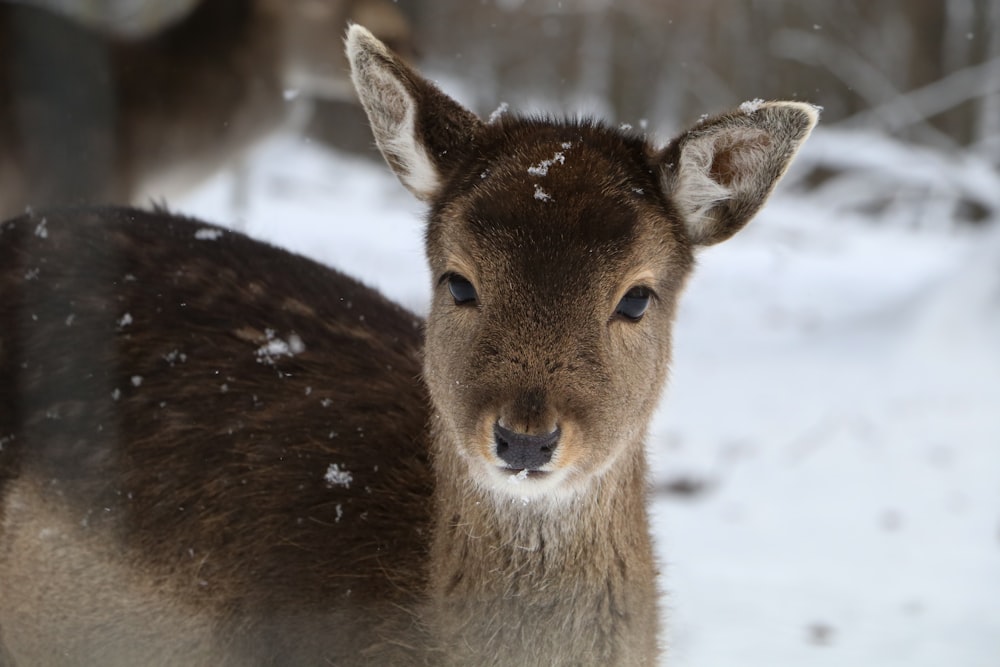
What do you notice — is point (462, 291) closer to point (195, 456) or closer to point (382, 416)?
point (382, 416)

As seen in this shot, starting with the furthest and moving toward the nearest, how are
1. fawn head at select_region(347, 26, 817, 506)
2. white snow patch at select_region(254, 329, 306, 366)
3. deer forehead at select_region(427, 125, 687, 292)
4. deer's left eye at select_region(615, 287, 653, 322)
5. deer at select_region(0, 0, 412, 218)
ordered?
deer at select_region(0, 0, 412, 218) → white snow patch at select_region(254, 329, 306, 366) → deer's left eye at select_region(615, 287, 653, 322) → deer forehead at select_region(427, 125, 687, 292) → fawn head at select_region(347, 26, 817, 506)

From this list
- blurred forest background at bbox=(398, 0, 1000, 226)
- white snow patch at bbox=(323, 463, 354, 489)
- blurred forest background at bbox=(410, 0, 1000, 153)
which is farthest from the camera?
blurred forest background at bbox=(410, 0, 1000, 153)

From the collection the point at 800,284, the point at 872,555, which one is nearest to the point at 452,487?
the point at 872,555

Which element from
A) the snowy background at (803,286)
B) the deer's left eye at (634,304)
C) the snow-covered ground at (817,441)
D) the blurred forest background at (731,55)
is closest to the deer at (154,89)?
the snowy background at (803,286)

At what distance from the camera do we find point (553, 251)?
287cm

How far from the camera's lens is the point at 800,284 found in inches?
431

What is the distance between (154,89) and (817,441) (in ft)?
16.6

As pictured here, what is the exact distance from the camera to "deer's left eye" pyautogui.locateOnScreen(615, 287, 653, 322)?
9.89 feet

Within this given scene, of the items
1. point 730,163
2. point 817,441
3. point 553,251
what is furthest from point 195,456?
point 817,441

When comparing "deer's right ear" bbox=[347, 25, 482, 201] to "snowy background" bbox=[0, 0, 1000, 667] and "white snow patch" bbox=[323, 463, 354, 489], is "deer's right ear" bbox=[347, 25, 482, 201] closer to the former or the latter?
"snowy background" bbox=[0, 0, 1000, 667]

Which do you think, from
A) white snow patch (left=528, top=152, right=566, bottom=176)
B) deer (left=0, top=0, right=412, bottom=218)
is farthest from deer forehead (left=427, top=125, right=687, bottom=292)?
deer (left=0, top=0, right=412, bottom=218)

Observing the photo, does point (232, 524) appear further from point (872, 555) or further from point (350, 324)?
point (872, 555)

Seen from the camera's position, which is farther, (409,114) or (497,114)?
(497,114)

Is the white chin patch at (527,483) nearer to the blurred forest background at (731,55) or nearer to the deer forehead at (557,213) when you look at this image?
the deer forehead at (557,213)
